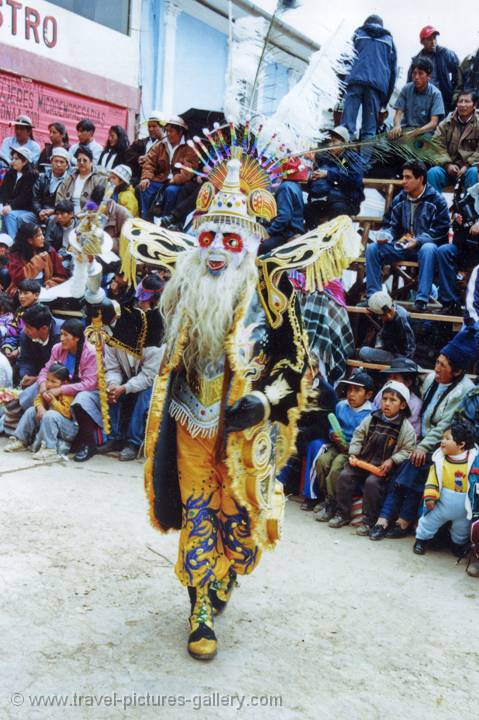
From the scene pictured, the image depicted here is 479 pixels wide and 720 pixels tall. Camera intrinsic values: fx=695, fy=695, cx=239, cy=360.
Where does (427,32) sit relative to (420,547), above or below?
above

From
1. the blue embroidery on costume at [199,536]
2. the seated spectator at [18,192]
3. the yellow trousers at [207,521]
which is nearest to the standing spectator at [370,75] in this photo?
the seated spectator at [18,192]

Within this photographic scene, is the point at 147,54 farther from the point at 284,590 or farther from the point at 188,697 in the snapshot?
the point at 188,697

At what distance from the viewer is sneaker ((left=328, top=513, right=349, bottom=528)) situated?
4.75 metres

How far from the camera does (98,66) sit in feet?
41.8

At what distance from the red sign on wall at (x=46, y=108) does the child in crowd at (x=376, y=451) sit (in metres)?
9.22

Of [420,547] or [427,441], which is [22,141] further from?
[420,547]

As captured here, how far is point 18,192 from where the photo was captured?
351 inches

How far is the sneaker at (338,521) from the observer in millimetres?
4746

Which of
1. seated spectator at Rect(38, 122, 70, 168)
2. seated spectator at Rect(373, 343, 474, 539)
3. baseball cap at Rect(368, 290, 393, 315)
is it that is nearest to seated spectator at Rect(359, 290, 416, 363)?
baseball cap at Rect(368, 290, 393, 315)

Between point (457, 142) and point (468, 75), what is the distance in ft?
4.31

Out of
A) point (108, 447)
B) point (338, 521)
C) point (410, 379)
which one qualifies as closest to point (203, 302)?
point (338, 521)

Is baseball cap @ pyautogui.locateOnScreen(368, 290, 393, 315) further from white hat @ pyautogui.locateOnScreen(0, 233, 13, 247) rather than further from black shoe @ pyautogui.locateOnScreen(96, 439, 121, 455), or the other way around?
white hat @ pyautogui.locateOnScreen(0, 233, 13, 247)

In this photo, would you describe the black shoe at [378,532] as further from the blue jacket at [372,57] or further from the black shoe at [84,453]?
the blue jacket at [372,57]

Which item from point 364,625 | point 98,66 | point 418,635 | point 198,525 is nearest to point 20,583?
point 198,525
